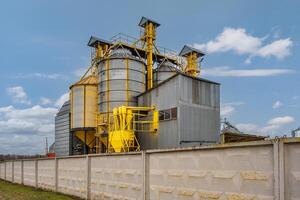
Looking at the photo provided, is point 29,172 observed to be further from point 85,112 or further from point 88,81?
point 88,81

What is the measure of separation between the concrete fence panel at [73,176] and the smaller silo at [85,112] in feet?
37.9

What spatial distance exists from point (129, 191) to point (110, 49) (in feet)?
70.8

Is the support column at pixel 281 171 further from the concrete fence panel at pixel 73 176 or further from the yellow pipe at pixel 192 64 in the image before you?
the yellow pipe at pixel 192 64

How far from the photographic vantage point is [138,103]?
87.6 ft

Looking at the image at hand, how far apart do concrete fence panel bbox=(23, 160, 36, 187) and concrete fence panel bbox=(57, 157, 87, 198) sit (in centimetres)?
536

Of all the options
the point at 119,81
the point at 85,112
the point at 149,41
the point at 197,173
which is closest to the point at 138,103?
the point at 119,81

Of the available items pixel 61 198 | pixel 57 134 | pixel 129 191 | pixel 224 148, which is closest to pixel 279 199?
pixel 224 148

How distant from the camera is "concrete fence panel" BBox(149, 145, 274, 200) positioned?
6.99m

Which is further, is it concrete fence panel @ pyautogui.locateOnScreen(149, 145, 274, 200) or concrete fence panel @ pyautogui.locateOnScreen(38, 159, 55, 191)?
concrete fence panel @ pyautogui.locateOnScreen(38, 159, 55, 191)

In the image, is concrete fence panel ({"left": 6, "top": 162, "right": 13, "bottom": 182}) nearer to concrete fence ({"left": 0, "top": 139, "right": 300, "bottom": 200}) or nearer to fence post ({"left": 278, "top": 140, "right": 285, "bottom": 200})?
concrete fence ({"left": 0, "top": 139, "right": 300, "bottom": 200})

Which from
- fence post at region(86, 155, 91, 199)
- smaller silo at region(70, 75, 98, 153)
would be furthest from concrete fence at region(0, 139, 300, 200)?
smaller silo at region(70, 75, 98, 153)

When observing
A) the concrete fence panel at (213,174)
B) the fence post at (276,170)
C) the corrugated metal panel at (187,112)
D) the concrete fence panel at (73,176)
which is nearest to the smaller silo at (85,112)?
the corrugated metal panel at (187,112)

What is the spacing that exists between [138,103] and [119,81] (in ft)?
8.36

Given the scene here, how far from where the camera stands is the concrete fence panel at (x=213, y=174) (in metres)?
6.99
